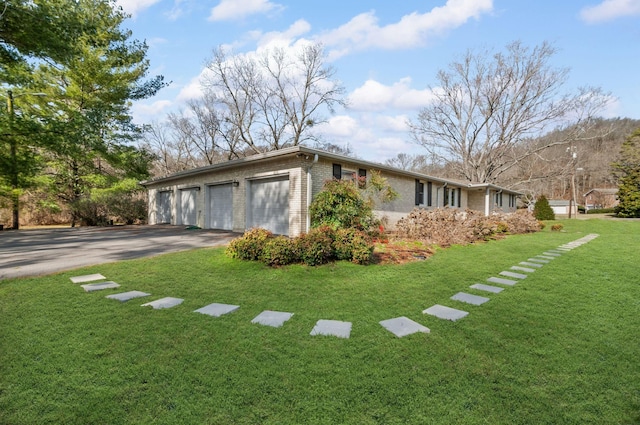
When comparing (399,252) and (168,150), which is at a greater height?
(168,150)

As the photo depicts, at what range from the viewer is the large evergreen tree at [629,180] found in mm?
21422

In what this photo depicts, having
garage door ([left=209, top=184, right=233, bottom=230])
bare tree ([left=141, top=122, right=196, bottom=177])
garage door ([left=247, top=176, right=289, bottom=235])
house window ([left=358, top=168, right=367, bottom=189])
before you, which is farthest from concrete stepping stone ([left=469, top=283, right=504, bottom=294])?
bare tree ([left=141, top=122, right=196, bottom=177])

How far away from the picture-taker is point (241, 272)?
17.1 ft

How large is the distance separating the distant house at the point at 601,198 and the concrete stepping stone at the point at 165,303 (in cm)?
5239

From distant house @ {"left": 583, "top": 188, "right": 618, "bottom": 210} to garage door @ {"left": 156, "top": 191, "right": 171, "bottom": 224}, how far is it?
50893 millimetres

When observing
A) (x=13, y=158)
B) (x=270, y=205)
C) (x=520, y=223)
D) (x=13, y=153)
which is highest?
(x=13, y=153)

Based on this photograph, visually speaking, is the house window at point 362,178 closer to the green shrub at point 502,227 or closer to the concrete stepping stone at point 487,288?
the concrete stepping stone at point 487,288

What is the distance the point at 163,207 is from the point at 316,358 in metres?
17.0

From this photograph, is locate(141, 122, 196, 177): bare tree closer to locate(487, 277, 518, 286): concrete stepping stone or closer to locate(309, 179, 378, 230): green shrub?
locate(309, 179, 378, 230): green shrub

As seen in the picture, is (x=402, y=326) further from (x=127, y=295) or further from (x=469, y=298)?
(x=127, y=295)

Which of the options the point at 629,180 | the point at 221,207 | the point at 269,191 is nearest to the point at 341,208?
the point at 269,191

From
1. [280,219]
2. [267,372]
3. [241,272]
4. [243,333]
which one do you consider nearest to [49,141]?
[280,219]

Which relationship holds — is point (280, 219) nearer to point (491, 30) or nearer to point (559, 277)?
point (559, 277)

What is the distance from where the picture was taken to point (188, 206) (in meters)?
14.5
